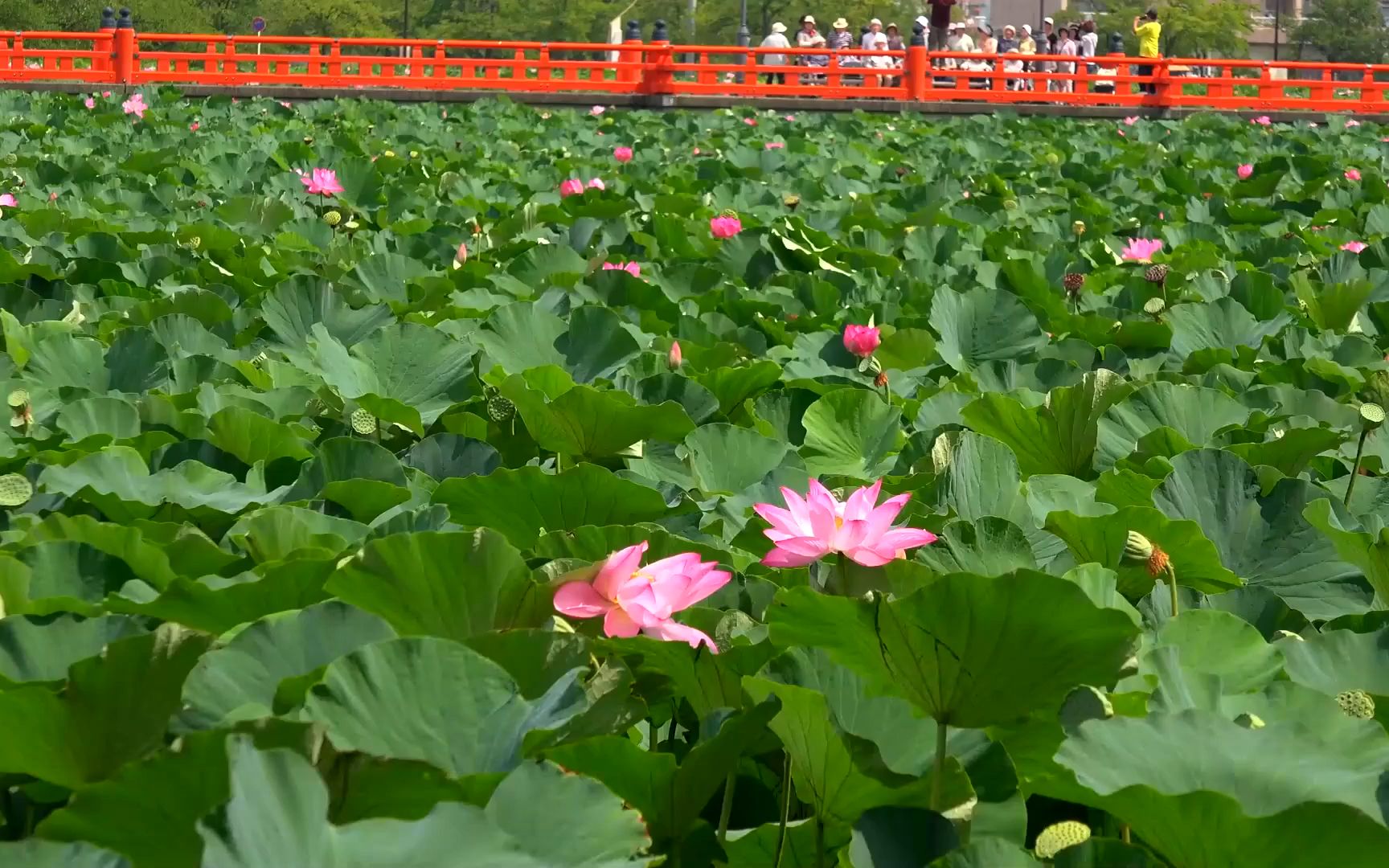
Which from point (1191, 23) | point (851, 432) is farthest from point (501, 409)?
point (1191, 23)

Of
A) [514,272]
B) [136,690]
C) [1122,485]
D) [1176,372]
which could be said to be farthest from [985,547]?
[514,272]

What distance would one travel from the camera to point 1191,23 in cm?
4622

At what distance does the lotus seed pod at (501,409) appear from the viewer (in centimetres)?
181

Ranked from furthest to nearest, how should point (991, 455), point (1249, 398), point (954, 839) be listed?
point (1249, 398), point (991, 455), point (954, 839)

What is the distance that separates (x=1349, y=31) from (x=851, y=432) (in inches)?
2286

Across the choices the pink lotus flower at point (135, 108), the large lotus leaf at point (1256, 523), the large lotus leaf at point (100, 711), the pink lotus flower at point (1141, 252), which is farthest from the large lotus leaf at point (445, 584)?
the pink lotus flower at point (135, 108)

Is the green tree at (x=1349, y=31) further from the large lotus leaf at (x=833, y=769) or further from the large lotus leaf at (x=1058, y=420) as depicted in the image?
the large lotus leaf at (x=833, y=769)

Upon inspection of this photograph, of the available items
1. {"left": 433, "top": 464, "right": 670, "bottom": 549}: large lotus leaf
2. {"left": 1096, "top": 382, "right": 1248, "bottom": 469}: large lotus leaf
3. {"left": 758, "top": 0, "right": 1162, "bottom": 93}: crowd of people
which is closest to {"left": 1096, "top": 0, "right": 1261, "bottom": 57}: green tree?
{"left": 758, "top": 0, "right": 1162, "bottom": 93}: crowd of people

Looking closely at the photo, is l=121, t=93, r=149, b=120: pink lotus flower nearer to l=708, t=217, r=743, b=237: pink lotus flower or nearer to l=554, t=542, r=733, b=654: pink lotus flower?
l=708, t=217, r=743, b=237: pink lotus flower

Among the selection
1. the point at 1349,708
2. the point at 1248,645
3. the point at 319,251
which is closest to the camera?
the point at 1349,708

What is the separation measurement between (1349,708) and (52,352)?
1642mm

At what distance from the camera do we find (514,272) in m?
3.12

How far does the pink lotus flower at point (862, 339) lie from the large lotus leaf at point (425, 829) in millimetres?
1608

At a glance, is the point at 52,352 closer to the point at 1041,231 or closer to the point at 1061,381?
the point at 1061,381
